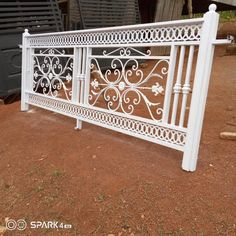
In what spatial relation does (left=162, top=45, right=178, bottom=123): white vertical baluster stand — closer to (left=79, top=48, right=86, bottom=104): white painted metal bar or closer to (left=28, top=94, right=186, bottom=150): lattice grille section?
(left=28, top=94, right=186, bottom=150): lattice grille section

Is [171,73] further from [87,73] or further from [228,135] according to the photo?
[87,73]

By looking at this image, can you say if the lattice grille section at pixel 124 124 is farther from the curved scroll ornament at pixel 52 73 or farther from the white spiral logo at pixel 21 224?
the white spiral logo at pixel 21 224

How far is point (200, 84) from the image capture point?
2365 millimetres

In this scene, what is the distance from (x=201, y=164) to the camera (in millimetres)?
2602

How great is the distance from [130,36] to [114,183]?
144 cm

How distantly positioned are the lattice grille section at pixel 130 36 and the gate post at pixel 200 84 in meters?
0.10

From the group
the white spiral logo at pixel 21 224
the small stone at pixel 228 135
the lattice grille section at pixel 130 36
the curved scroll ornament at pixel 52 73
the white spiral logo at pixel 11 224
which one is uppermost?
the lattice grille section at pixel 130 36

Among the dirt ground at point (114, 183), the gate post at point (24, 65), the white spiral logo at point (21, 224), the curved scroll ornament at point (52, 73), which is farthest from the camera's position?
the gate post at point (24, 65)

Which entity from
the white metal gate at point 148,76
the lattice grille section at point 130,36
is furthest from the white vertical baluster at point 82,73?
the lattice grille section at point 130,36

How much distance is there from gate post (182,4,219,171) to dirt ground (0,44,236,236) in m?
0.17

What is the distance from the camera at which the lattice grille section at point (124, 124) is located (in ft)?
8.64

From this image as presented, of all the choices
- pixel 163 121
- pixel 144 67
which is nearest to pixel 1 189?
pixel 163 121

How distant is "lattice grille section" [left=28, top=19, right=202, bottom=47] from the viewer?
2.45 m

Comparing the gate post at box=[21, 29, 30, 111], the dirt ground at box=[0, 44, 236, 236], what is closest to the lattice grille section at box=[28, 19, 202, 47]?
the gate post at box=[21, 29, 30, 111]
